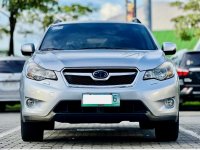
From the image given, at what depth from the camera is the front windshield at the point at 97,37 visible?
11453 millimetres

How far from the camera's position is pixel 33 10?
39.6m

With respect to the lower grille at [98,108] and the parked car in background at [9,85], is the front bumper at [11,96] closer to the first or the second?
the parked car in background at [9,85]

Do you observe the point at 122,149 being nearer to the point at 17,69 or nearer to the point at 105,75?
the point at 105,75

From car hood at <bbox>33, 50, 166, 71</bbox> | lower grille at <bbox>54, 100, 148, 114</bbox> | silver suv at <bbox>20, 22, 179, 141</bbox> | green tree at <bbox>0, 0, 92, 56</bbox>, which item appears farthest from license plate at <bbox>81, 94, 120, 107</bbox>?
green tree at <bbox>0, 0, 92, 56</bbox>

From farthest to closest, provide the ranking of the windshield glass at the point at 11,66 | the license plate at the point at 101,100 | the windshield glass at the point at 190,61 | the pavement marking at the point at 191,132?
1. the windshield glass at the point at 11,66
2. the windshield glass at the point at 190,61
3. the pavement marking at the point at 191,132
4. the license plate at the point at 101,100

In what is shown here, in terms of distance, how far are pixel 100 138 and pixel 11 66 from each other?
39.7ft

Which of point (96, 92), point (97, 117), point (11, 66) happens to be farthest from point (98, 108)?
point (11, 66)

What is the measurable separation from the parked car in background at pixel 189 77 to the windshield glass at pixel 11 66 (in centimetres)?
474

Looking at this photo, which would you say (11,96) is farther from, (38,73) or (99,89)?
(99,89)

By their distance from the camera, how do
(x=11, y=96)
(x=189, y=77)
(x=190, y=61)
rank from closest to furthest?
1. (x=189, y=77)
2. (x=190, y=61)
3. (x=11, y=96)

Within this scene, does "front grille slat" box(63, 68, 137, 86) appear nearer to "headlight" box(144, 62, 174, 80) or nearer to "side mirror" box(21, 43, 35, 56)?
"headlight" box(144, 62, 174, 80)

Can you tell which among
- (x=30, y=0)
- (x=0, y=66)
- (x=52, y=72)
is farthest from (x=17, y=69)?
(x=52, y=72)

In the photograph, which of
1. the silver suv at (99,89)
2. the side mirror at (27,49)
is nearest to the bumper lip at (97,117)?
the silver suv at (99,89)

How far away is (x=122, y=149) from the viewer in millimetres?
9953
